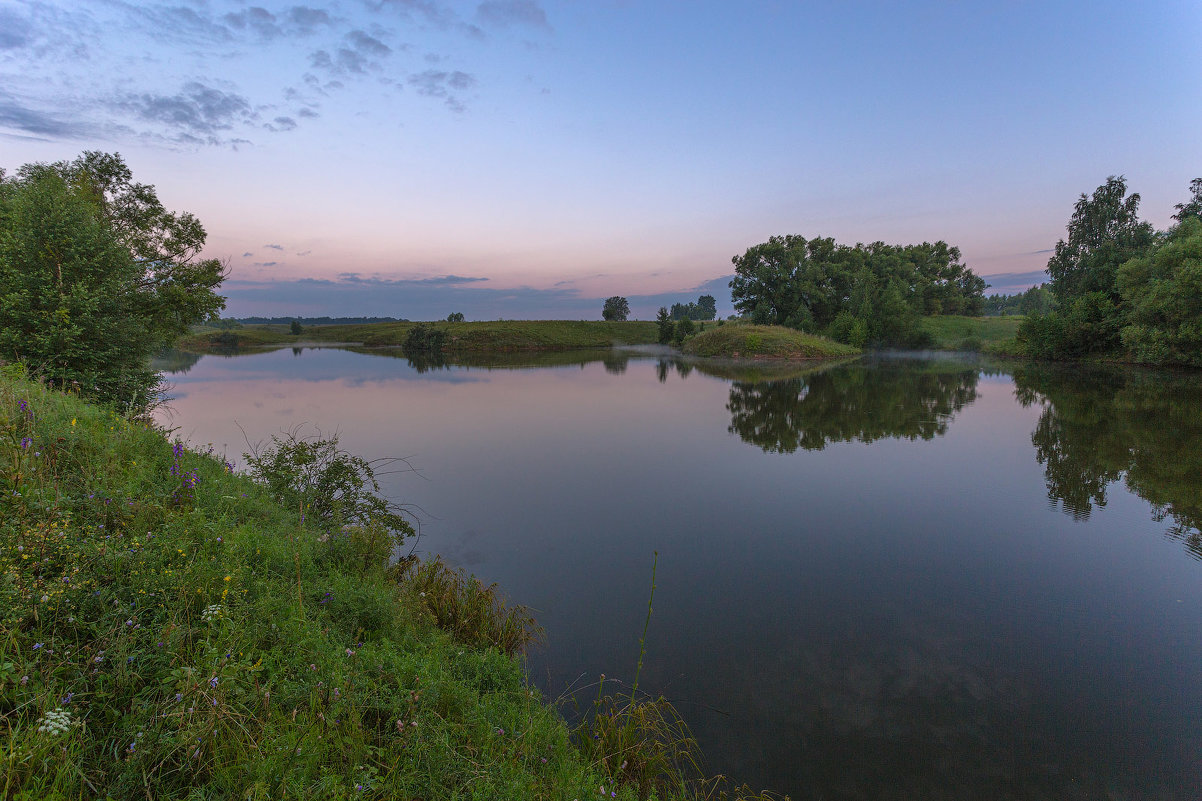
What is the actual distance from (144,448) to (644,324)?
108438mm

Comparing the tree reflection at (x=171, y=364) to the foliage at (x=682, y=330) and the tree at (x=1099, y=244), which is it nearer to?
the foliage at (x=682, y=330)

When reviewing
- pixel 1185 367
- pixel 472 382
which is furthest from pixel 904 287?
pixel 472 382

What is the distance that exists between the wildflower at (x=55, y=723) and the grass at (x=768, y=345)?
57.1 metres

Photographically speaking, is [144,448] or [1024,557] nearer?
[144,448]

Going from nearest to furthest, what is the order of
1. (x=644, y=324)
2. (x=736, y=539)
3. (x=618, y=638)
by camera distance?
(x=618, y=638) → (x=736, y=539) → (x=644, y=324)

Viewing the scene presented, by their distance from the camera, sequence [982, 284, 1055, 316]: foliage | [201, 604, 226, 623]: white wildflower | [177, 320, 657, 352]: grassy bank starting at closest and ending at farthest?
[201, 604, 226, 623]: white wildflower → [177, 320, 657, 352]: grassy bank → [982, 284, 1055, 316]: foliage

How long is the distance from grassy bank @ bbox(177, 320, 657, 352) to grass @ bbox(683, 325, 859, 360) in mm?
35575

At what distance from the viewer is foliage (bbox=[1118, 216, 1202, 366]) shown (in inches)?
1225

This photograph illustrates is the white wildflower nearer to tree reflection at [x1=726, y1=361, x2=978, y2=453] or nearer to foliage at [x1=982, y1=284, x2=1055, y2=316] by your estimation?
tree reflection at [x1=726, y1=361, x2=978, y2=453]

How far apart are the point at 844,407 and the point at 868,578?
16679 millimetres

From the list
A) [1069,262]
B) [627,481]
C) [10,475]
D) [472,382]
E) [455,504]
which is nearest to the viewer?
[10,475]

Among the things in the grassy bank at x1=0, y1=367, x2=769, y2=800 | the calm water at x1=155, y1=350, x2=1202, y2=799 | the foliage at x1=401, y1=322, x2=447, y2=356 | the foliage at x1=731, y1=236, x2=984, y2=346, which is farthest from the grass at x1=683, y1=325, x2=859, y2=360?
the grassy bank at x1=0, y1=367, x2=769, y2=800

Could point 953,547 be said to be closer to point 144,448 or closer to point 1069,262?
point 144,448

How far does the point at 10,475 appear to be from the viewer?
13.2ft
